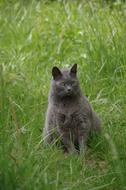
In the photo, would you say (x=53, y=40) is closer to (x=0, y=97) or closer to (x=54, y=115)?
(x=54, y=115)

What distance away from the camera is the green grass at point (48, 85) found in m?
4.31

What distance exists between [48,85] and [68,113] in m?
1.17

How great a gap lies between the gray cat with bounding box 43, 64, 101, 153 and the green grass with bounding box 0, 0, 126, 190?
Answer: 135 mm

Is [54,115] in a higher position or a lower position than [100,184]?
higher

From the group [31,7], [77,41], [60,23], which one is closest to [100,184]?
[77,41]

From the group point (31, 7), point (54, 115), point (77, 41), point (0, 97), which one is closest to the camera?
point (0, 97)

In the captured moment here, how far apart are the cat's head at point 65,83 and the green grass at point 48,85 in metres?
0.39

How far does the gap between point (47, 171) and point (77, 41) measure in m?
3.82

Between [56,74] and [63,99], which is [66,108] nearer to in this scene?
[63,99]

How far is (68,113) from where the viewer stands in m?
5.51

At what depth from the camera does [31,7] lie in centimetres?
920

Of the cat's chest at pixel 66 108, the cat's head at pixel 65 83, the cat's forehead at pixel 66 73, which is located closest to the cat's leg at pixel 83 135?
the cat's chest at pixel 66 108

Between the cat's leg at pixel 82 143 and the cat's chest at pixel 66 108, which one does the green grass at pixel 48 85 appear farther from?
the cat's chest at pixel 66 108

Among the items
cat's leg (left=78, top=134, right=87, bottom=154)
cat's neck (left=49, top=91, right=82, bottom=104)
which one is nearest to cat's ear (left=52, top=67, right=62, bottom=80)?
cat's neck (left=49, top=91, right=82, bottom=104)
